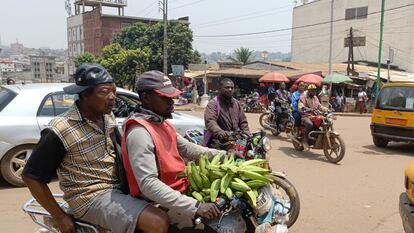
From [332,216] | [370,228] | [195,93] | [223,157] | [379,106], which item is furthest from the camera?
[195,93]

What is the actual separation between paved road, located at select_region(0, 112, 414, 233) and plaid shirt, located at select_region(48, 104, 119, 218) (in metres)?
2.40

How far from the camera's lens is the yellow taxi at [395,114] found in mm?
9164

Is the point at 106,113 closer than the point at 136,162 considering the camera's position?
No

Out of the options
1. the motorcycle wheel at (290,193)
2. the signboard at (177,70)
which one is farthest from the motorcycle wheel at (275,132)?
the signboard at (177,70)

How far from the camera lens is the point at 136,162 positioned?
7.61 ft

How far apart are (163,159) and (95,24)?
70.6 meters

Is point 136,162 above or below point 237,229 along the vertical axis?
above

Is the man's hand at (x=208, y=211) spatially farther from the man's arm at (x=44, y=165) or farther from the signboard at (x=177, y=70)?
the signboard at (x=177, y=70)

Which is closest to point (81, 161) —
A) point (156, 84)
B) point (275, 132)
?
point (156, 84)

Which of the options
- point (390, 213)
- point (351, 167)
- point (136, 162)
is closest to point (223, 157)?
point (136, 162)

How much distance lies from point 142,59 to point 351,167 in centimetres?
3314

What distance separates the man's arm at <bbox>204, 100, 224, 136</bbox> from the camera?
5.37 meters

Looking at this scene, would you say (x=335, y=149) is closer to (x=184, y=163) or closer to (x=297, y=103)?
(x=297, y=103)

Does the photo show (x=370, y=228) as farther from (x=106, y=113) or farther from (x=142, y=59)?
(x=142, y=59)
